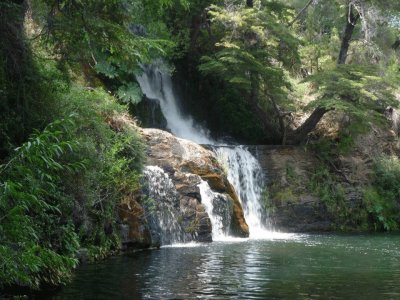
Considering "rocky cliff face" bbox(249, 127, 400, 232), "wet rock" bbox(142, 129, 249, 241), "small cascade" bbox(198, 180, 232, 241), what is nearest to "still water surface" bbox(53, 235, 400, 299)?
"wet rock" bbox(142, 129, 249, 241)

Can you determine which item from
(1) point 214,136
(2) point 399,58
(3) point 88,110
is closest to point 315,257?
(3) point 88,110

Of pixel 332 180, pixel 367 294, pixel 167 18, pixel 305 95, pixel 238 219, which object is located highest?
pixel 167 18

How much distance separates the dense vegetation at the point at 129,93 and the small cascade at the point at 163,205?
958mm

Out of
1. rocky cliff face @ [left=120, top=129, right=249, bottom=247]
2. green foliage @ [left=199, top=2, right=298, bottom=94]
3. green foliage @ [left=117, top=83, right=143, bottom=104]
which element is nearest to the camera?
rocky cliff face @ [left=120, top=129, right=249, bottom=247]

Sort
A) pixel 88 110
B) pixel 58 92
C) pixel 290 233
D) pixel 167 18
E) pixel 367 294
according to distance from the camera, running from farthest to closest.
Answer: pixel 167 18 < pixel 290 233 < pixel 88 110 < pixel 58 92 < pixel 367 294

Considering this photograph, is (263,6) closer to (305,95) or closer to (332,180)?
(305,95)

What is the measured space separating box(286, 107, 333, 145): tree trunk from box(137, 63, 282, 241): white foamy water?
2876 mm

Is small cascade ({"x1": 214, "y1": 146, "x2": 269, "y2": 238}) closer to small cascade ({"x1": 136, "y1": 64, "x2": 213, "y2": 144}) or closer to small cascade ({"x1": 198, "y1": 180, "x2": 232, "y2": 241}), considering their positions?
small cascade ({"x1": 136, "y1": 64, "x2": 213, "y2": 144})

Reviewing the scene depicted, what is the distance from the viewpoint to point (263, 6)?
23.6 m

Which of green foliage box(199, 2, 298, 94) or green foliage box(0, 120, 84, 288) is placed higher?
green foliage box(199, 2, 298, 94)

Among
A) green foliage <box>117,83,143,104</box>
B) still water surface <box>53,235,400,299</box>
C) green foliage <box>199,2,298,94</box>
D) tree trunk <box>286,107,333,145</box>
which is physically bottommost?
still water surface <box>53,235,400,299</box>

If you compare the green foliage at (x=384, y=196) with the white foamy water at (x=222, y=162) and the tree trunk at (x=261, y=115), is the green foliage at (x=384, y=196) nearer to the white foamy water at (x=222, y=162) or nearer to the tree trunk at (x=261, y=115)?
the tree trunk at (x=261, y=115)

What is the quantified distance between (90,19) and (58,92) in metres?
3.43

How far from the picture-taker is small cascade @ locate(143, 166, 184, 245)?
13.8 meters
